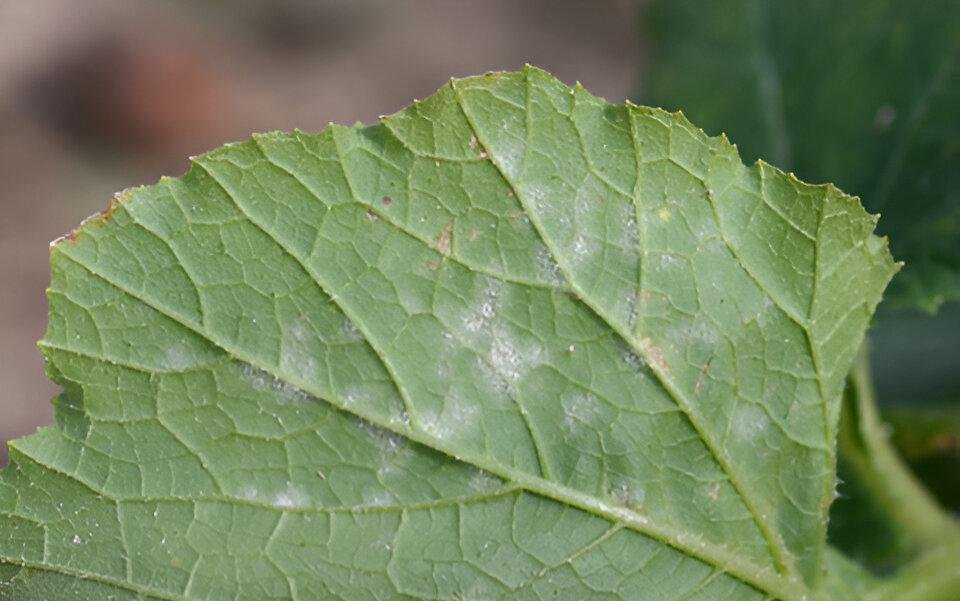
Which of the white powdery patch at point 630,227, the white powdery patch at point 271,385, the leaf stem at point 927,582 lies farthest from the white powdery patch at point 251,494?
the leaf stem at point 927,582

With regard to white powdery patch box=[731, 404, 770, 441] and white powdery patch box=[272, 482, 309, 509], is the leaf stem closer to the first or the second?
white powdery patch box=[731, 404, 770, 441]

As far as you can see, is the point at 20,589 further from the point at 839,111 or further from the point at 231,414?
the point at 839,111

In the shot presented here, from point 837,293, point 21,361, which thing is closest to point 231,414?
point 837,293

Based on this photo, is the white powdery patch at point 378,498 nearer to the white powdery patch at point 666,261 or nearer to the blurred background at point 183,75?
the white powdery patch at point 666,261

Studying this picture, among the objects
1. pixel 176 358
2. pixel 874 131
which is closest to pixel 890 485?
pixel 874 131

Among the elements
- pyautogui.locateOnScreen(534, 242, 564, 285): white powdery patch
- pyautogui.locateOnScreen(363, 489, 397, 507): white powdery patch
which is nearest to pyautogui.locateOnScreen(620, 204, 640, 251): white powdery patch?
pyautogui.locateOnScreen(534, 242, 564, 285): white powdery patch

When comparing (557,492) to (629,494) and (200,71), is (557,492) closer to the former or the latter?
(629,494)

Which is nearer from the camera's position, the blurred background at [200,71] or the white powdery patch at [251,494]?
the white powdery patch at [251,494]
